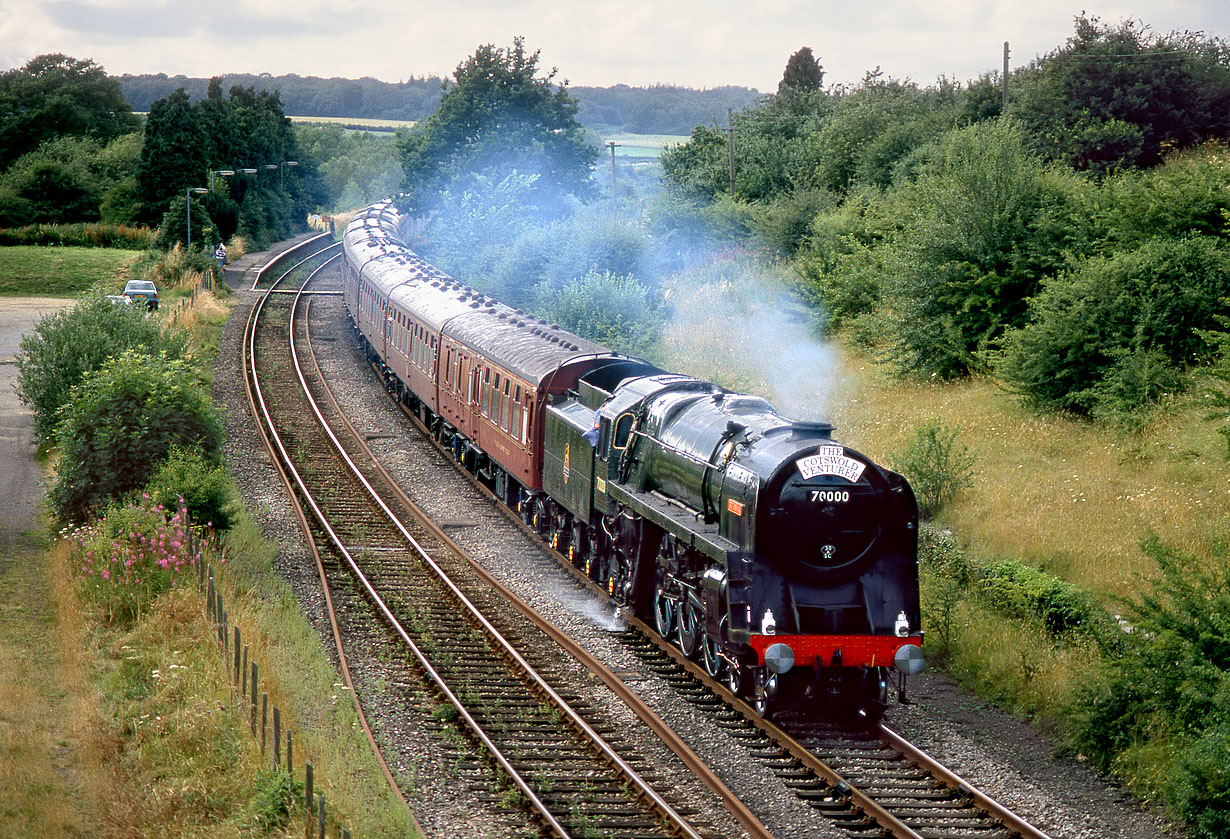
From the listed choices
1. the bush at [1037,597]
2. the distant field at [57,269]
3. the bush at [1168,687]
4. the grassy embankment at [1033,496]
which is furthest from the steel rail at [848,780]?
the distant field at [57,269]

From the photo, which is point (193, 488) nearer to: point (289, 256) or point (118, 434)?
point (118, 434)

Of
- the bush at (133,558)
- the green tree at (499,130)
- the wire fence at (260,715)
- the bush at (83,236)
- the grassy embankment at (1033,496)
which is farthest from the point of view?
the bush at (83,236)

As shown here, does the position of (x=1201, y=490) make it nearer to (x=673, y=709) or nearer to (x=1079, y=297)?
(x=1079, y=297)

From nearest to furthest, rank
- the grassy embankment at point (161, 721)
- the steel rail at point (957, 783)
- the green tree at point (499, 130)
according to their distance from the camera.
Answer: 1. the steel rail at point (957, 783)
2. the grassy embankment at point (161, 721)
3. the green tree at point (499, 130)

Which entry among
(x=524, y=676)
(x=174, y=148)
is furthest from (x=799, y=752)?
(x=174, y=148)

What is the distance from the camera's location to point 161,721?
1151cm

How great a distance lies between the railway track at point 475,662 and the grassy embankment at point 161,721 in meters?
1.08

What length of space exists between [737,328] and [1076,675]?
19280mm

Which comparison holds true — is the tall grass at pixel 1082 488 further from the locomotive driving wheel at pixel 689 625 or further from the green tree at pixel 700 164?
the green tree at pixel 700 164

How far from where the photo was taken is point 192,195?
61.7m

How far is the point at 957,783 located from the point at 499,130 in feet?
145

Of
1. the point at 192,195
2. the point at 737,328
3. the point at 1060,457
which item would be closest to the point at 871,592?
the point at 1060,457

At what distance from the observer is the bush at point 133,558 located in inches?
597

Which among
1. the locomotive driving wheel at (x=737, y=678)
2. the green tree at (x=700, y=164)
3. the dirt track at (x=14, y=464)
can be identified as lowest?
the dirt track at (x=14, y=464)
